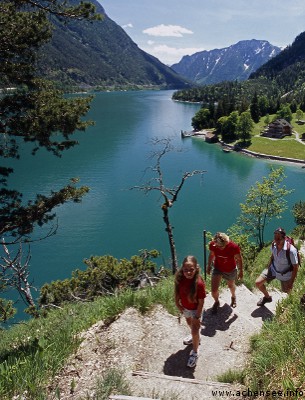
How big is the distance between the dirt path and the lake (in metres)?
5.53

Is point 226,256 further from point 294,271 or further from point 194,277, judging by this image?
point 194,277

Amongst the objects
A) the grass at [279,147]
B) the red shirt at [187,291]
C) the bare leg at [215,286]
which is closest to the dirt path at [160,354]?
the bare leg at [215,286]

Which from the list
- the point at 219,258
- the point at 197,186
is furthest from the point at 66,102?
the point at 197,186

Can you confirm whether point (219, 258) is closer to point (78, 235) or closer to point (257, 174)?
point (78, 235)

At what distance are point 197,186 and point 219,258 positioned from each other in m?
45.2

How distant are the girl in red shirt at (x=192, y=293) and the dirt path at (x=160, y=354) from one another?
1.42ft

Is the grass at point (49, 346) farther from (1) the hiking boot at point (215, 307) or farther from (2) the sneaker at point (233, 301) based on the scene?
(2) the sneaker at point (233, 301)

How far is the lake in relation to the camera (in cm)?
3183

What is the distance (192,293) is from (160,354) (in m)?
1.33

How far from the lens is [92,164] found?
6291 centimetres

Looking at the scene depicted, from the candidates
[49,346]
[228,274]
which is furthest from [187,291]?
[49,346]

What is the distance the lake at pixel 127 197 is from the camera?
31.8m

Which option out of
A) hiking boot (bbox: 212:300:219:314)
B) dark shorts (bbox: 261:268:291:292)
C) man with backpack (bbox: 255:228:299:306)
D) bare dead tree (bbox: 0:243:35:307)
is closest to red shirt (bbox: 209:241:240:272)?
hiking boot (bbox: 212:300:219:314)

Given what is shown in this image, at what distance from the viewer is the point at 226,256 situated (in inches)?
293
